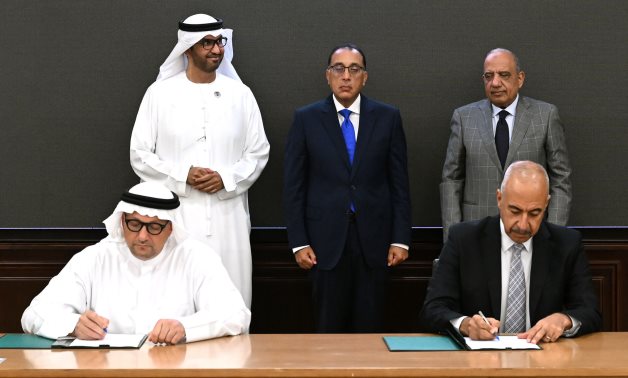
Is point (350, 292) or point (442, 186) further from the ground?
point (442, 186)

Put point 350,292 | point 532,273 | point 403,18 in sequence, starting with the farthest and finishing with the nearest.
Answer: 1. point 403,18
2. point 350,292
3. point 532,273

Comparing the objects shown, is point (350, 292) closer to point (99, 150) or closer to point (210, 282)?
point (210, 282)

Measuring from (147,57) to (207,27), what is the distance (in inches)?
30.8

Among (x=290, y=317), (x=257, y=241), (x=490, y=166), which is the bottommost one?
(x=290, y=317)

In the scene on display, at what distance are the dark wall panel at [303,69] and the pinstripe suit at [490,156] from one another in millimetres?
568

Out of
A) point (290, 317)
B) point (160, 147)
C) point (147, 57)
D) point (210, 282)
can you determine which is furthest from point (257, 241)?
point (210, 282)

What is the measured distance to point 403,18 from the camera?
5734 millimetres

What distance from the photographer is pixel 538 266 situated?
12.1 feet

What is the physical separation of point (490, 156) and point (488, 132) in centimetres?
13

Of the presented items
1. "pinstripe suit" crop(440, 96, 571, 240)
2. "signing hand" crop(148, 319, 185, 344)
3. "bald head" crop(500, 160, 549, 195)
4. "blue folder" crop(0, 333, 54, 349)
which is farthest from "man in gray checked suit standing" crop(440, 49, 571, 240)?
"blue folder" crop(0, 333, 54, 349)

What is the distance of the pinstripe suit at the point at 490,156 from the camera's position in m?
5.08

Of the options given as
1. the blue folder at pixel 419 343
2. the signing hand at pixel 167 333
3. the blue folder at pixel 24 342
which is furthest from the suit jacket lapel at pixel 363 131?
the blue folder at pixel 24 342

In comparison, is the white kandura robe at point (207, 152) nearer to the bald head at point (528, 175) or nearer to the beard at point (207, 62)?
the beard at point (207, 62)

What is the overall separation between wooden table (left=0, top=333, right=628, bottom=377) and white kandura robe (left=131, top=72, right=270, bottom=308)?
178 cm
